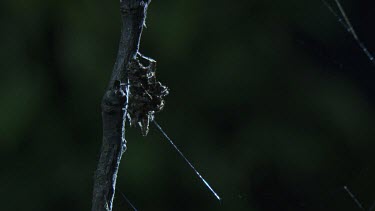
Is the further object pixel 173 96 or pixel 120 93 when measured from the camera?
pixel 173 96

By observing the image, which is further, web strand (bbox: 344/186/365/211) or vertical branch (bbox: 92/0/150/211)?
web strand (bbox: 344/186/365/211)

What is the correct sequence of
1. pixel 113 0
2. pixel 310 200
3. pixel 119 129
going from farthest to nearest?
pixel 310 200 < pixel 113 0 < pixel 119 129

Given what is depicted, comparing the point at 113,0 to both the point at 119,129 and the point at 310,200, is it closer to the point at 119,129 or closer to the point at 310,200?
the point at 310,200

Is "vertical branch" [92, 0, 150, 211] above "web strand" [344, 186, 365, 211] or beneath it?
above

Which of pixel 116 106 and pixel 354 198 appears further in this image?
pixel 354 198

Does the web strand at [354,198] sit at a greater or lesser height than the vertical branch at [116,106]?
lesser

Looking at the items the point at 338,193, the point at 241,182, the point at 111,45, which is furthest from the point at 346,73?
the point at 111,45

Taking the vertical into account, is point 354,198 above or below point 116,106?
below

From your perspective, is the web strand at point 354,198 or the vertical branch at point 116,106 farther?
the web strand at point 354,198
